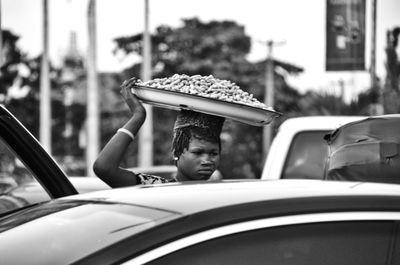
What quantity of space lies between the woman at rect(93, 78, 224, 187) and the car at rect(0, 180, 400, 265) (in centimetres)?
140

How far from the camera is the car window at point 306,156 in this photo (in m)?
7.12

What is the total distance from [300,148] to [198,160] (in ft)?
10.1

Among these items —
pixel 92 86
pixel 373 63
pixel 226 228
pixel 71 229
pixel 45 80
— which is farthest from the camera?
pixel 45 80

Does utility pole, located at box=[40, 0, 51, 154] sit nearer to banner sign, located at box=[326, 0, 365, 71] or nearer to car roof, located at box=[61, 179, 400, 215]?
banner sign, located at box=[326, 0, 365, 71]

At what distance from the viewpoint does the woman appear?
13.7 feet

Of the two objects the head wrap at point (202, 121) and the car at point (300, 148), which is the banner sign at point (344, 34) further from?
the head wrap at point (202, 121)

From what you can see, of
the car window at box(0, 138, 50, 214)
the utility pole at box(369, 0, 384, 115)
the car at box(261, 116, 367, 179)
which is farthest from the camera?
the utility pole at box(369, 0, 384, 115)

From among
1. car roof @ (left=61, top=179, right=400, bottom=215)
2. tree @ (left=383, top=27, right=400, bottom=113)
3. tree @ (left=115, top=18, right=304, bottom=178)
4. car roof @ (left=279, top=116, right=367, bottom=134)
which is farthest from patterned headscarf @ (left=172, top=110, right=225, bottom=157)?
tree @ (left=115, top=18, right=304, bottom=178)

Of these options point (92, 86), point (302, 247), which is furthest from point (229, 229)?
point (92, 86)

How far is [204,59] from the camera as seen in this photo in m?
53.0

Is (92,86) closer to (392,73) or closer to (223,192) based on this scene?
(392,73)

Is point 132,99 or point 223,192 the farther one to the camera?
point 132,99

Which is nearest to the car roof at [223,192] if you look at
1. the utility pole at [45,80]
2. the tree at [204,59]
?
the utility pole at [45,80]

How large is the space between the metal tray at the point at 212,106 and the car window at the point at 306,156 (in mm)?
2756
